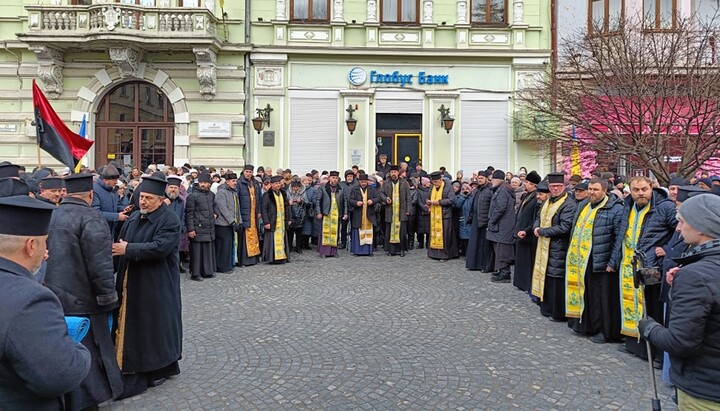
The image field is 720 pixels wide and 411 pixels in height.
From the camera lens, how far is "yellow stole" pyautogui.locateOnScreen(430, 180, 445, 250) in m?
12.6

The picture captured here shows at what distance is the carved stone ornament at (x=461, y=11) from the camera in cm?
1867

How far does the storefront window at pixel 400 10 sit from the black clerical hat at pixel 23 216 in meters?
18.1

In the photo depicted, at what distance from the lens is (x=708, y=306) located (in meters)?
2.76

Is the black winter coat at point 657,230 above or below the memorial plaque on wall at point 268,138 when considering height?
below

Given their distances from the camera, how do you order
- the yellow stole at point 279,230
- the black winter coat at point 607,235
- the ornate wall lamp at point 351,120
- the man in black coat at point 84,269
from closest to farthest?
the man in black coat at point 84,269, the black winter coat at point 607,235, the yellow stole at point 279,230, the ornate wall lamp at point 351,120

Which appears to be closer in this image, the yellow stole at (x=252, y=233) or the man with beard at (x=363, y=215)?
the yellow stole at (x=252, y=233)

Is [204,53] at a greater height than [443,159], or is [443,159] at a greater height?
[204,53]

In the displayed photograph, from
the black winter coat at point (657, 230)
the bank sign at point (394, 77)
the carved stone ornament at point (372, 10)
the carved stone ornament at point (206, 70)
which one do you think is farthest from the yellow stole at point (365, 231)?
the carved stone ornament at point (372, 10)

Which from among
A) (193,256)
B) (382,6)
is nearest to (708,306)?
(193,256)

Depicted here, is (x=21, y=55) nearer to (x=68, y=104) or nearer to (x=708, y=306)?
(x=68, y=104)

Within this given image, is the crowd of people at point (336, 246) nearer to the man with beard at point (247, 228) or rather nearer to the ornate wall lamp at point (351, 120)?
the man with beard at point (247, 228)

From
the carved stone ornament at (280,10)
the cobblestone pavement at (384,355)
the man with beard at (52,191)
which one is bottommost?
the cobblestone pavement at (384,355)

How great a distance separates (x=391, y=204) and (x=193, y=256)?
17.0ft

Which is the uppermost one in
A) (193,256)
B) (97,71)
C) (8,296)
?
(97,71)
